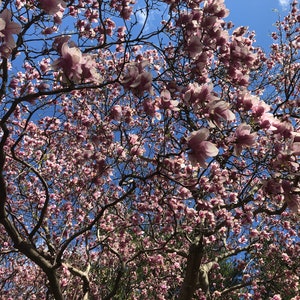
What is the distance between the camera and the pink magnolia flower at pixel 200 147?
1849mm

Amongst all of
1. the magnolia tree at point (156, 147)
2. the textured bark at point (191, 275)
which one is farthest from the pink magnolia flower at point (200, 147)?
the textured bark at point (191, 275)

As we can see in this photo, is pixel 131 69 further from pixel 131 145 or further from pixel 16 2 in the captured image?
pixel 16 2

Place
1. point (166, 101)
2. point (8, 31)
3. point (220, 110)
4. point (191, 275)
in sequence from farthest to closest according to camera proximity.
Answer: point (191, 275)
point (166, 101)
point (220, 110)
point (8, 31)

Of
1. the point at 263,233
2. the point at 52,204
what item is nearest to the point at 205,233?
the point at 263,233

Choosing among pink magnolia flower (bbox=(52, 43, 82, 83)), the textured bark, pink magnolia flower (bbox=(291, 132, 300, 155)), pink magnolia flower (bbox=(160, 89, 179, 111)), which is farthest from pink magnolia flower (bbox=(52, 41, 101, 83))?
the textured bark

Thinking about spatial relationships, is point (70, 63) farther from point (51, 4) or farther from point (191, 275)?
point (191, 275)

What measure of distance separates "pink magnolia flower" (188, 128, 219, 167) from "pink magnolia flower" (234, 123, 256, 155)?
210 millimetres

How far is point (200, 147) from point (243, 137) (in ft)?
0.89

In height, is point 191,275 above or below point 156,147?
below

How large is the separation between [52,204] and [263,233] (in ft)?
12.0

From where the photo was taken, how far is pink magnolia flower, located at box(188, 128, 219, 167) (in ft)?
6.07

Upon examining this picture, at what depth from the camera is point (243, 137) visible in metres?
1.98

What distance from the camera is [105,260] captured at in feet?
24.5

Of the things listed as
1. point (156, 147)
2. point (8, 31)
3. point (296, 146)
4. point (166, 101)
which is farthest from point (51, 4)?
point (156, 147)
